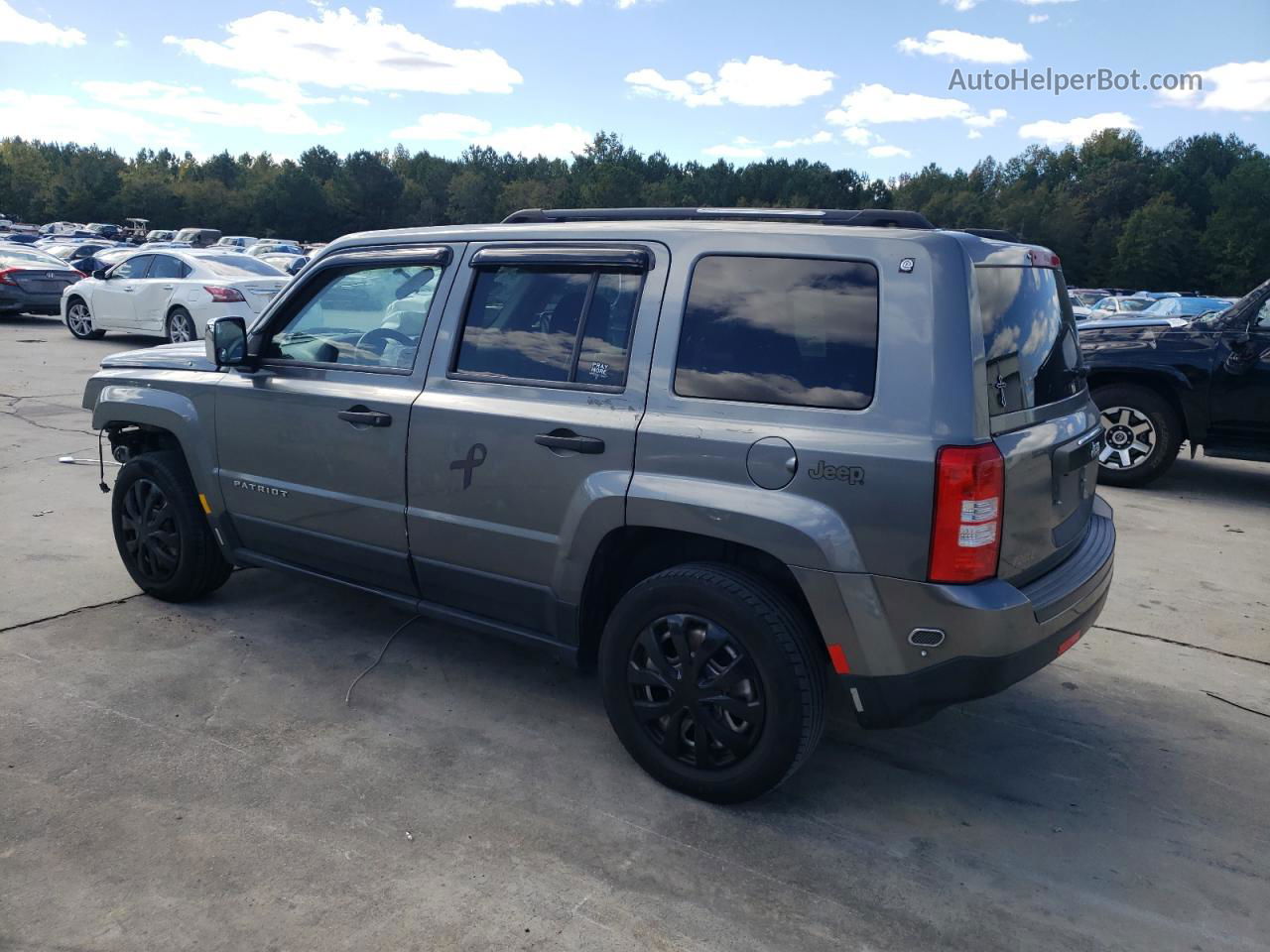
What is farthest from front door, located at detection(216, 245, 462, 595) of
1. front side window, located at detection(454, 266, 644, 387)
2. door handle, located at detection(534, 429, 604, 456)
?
door handle, located at detection(534, 429, 604, 456)

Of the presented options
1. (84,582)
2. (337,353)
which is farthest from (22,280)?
(337,353)

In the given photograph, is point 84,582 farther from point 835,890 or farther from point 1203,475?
point 1203,475

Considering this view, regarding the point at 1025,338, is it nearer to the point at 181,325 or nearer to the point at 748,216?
the point at 748,216

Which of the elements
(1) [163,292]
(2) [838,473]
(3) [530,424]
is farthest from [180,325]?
(2) [838,473]

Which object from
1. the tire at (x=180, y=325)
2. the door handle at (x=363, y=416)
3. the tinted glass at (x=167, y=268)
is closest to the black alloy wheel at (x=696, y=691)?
the door handle at (x=363, y=416)

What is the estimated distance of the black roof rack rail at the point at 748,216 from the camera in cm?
319

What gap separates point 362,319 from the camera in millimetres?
4223

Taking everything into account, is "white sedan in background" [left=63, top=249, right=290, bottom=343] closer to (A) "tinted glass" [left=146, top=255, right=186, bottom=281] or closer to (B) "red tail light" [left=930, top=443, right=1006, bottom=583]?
(A) "tinted glass" [left=146, top=255, right=186, bottom=281]

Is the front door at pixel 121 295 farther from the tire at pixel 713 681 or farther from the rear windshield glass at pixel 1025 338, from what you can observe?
the rear windshield glass at pixel 1025 338

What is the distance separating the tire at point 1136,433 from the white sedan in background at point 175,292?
1085cm

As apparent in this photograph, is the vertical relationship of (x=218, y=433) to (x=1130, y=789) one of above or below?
above

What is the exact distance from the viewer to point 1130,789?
3492 millimetres

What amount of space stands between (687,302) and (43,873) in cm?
261

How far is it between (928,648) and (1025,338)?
1101 mm
